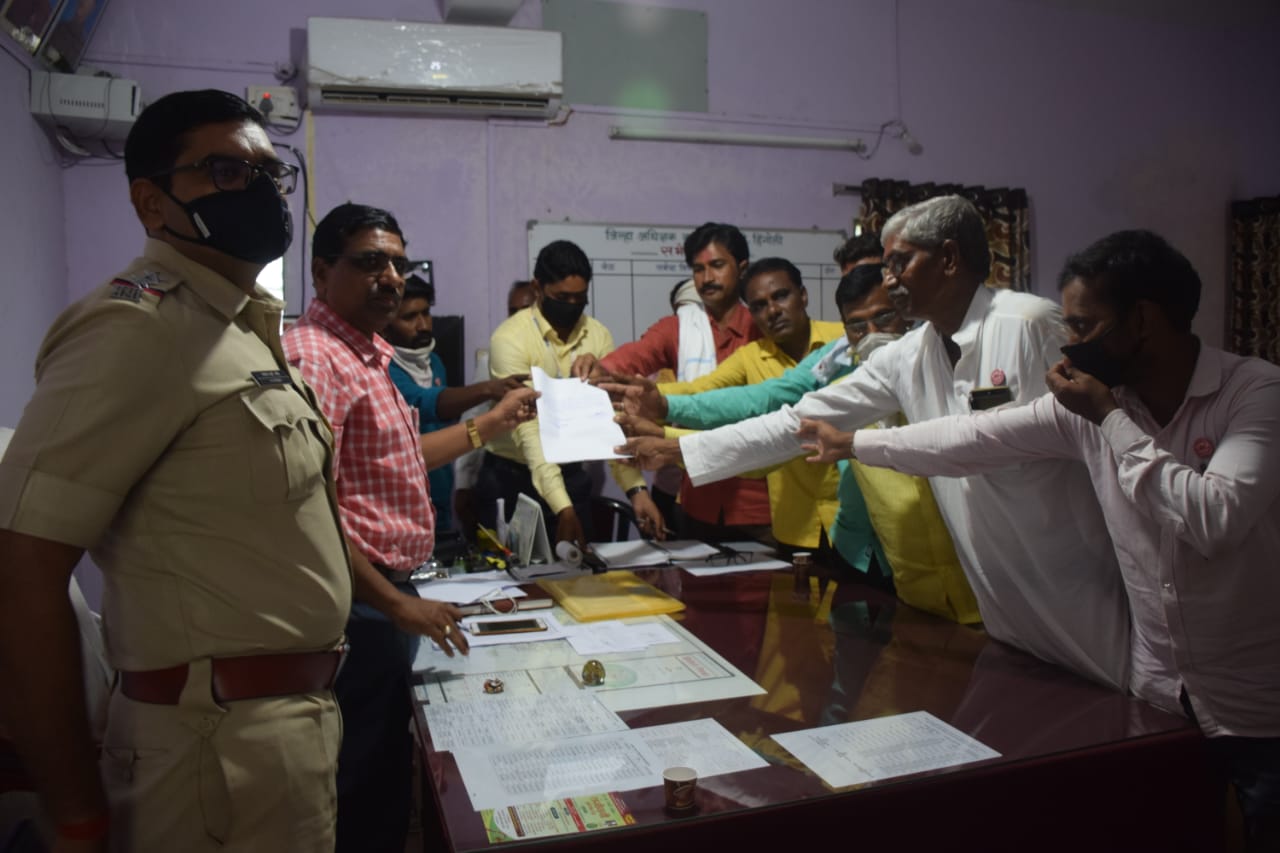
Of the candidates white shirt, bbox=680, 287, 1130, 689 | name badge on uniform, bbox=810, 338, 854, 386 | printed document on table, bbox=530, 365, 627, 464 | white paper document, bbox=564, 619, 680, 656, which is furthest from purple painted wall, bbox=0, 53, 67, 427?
white shirt, bbox=680, 287, 1130, 689

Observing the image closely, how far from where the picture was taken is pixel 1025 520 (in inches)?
70.6

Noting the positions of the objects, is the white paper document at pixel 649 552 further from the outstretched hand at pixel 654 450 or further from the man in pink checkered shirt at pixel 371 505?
the man in pink checkered shirt at pixel 371 505

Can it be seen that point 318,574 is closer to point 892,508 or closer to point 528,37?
point 892,508

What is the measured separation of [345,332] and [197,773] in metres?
1.10

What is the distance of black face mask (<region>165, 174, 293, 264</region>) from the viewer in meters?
1.18

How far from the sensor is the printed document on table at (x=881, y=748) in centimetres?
126

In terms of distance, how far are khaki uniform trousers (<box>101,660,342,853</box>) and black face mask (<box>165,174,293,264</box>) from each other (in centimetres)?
57

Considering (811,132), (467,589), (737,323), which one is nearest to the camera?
(467,589)

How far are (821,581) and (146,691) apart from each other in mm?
1749

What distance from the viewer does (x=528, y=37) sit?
430 cm

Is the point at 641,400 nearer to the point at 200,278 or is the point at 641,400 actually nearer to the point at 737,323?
the point at 737,323

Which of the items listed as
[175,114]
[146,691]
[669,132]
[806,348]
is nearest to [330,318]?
[175,114]

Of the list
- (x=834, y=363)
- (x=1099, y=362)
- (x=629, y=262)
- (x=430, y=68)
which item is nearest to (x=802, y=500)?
(x=834, y=363)

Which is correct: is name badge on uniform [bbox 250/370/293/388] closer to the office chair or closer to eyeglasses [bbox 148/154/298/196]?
eyeglasses [bbox 148/154/298/196]
